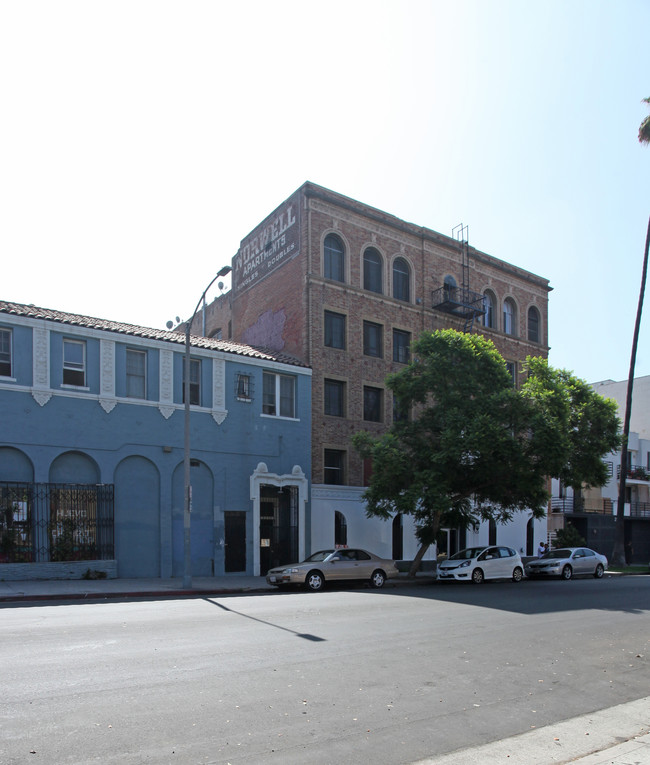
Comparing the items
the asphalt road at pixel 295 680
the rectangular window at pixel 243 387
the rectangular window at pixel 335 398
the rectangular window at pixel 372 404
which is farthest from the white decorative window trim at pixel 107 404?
the rectangular window at pixel 372 404

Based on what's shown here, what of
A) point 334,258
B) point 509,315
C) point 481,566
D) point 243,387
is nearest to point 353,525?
point 481,566

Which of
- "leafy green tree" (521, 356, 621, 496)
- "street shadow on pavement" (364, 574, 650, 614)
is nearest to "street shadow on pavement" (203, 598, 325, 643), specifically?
"street shadow on pavement" (364, 574, 650, 614)

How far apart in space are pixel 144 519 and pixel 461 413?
1112 cm

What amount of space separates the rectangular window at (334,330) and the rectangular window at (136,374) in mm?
8605

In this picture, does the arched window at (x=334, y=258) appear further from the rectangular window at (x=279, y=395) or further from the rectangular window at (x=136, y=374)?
the rectangular window at (x=136, y=374)

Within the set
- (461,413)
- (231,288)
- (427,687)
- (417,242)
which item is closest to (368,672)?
(427,687)

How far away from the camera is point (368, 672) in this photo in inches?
325

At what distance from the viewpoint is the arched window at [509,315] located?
38.4 meters

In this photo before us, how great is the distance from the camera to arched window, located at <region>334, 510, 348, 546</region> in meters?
28.8

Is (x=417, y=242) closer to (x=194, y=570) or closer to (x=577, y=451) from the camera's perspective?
(x=577, y=451)

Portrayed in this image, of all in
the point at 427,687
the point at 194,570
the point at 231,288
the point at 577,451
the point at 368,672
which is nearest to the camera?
the point at 427,687

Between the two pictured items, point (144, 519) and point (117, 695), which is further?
point (144, 519)

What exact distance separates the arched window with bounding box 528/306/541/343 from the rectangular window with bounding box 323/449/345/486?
15.9 meters

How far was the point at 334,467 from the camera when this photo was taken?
29531mm
